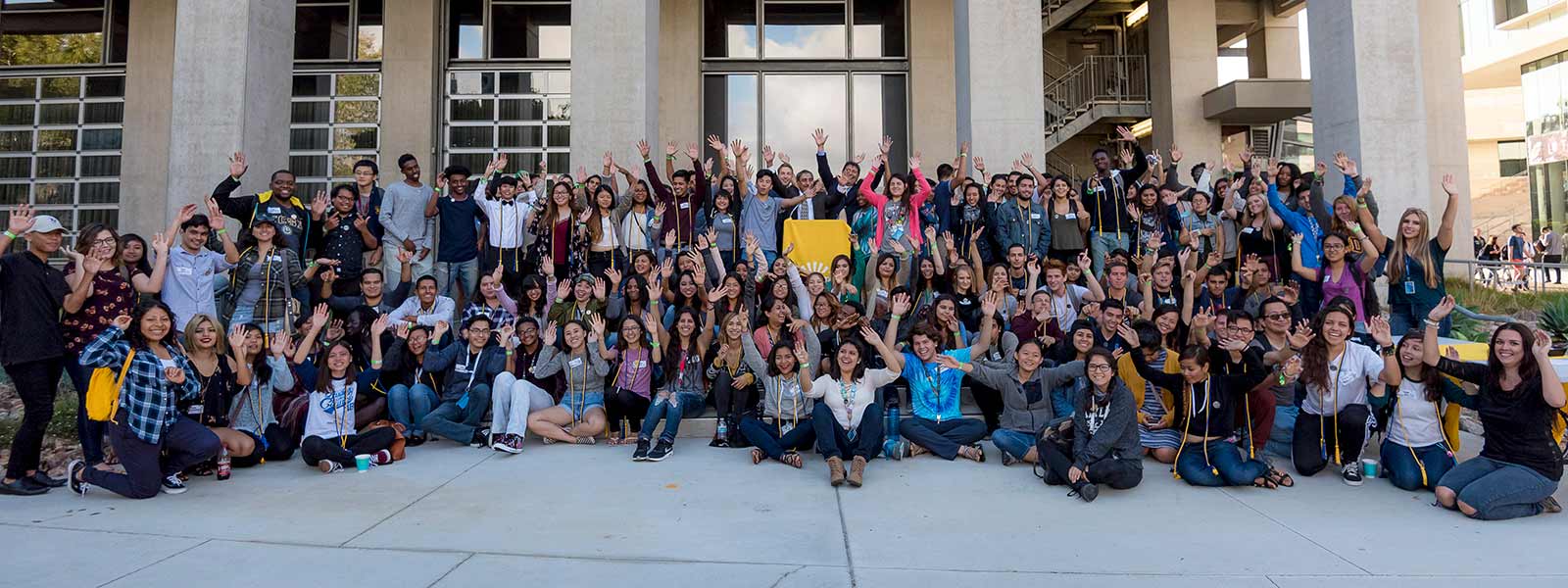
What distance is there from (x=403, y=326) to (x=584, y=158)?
395 centimetres

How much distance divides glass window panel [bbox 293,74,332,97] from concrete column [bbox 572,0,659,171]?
6.55 m

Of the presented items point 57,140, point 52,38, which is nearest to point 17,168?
point 57,140

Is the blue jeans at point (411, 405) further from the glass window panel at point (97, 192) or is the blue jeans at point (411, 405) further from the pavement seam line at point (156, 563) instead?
the glass window panel at point (97, 192)

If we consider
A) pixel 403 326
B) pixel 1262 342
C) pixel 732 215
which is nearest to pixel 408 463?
pixel 403 326

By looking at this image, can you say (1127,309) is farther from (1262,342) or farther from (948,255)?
(948,255)

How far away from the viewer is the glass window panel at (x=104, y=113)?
15188mm

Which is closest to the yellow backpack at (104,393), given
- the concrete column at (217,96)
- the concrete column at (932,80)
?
the concrete column at (217,96)

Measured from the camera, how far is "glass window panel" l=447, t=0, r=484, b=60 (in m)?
15.3

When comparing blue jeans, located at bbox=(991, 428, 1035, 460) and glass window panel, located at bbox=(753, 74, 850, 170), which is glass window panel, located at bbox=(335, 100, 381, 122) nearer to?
glass window panel, located at bbox=(753, 74, 850, 170)

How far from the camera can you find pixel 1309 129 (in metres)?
19.8

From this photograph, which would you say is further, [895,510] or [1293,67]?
[1293,67]

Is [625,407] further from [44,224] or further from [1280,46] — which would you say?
[1280,46]

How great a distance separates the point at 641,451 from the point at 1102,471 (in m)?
3.35

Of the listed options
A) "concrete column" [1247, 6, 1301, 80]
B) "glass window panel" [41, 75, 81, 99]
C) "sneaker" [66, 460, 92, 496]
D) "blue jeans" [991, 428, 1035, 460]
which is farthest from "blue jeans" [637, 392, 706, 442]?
"concrete column" [1247, 6, 1301, 80]
